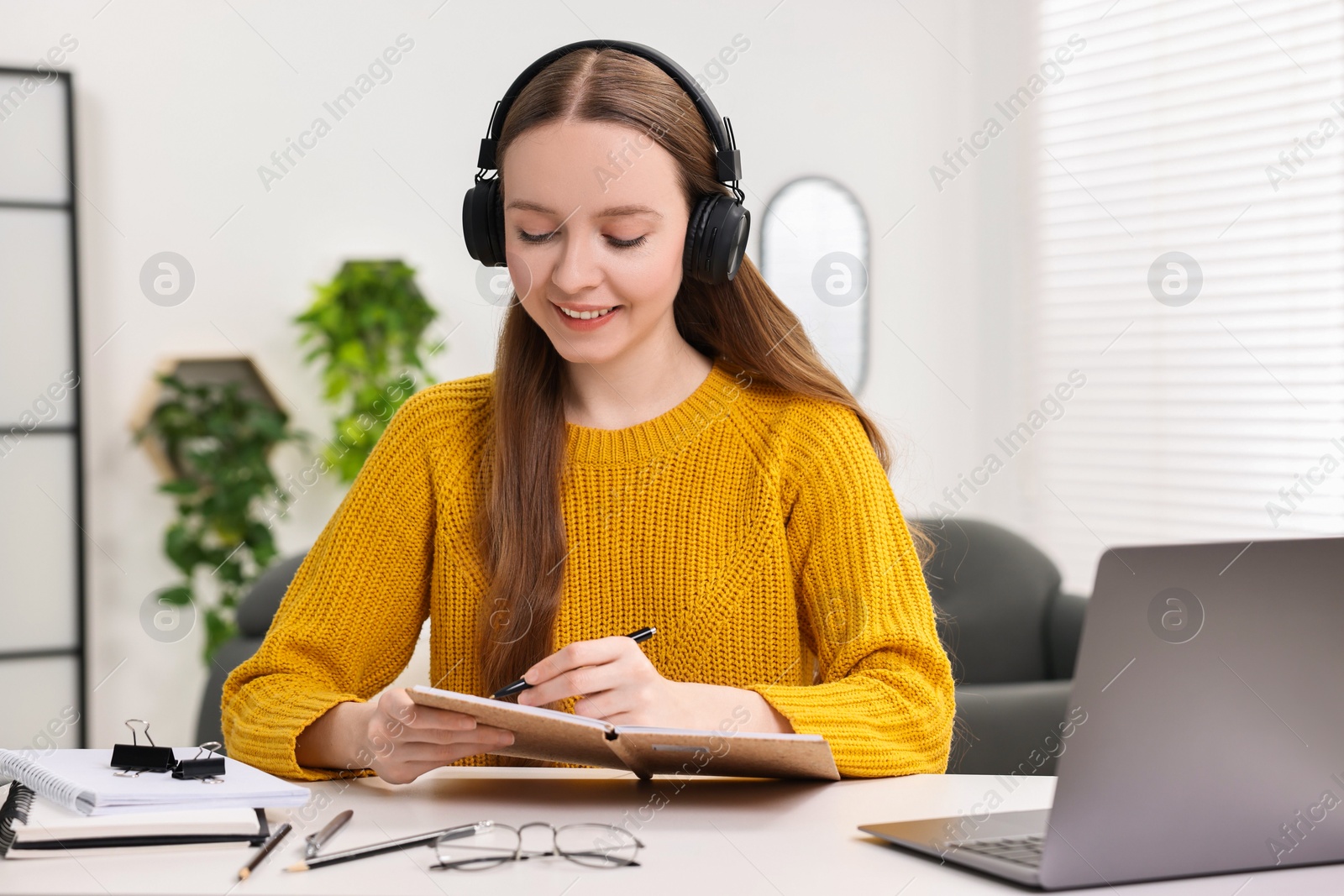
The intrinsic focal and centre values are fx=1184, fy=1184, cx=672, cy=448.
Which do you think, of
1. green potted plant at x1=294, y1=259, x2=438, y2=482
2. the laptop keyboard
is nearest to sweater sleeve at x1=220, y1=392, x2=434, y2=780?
the laptop keyboard

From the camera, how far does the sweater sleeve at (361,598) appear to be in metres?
1.29

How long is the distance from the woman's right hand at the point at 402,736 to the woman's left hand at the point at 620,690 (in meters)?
0.06

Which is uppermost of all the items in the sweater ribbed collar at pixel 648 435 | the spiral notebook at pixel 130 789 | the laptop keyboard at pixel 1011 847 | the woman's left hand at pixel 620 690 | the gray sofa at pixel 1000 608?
the sweater ribbed collar at pixel 648 435

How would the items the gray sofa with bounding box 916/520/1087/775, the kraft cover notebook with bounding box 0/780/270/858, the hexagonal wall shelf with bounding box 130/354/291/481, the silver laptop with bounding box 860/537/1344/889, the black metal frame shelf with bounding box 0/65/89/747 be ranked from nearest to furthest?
the silver laptop with bounding box 860/537/1344/889 < the kraft cover notebook with bounding box 0/780/270/858 < the gray sofa with bounding box 916/520/1087/775 < the black metal frame shelf with bounding box 0/65/89/747 < the hexagonal wall shelf with bounding box 130/354/291/481

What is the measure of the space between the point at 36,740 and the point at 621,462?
2.46 metres

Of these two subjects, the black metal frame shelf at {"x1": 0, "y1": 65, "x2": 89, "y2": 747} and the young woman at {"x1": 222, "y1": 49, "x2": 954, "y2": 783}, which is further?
the black metal frame shelf at {"x1": 0, "y1": 65, "x2": 89, "y2": 747}

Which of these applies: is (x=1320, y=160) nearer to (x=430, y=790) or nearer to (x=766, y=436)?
(x=766, y=436)

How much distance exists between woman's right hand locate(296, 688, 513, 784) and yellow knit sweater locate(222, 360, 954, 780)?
138mm

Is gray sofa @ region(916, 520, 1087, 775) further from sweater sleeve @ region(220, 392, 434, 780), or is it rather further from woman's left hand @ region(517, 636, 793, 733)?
woman's left hand @ region(517, 636, 793, 733)

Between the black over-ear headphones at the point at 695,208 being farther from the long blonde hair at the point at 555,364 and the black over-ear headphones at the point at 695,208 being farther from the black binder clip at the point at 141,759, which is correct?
the black binder clip at the point at 141,759

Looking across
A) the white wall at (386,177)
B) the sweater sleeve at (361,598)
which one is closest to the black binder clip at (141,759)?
the sweater sleeve at (361,598)

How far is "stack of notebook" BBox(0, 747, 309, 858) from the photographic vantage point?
88cm

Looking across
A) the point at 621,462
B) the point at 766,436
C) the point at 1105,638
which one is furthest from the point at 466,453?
the point at 1105,638

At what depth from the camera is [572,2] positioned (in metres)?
3.47
